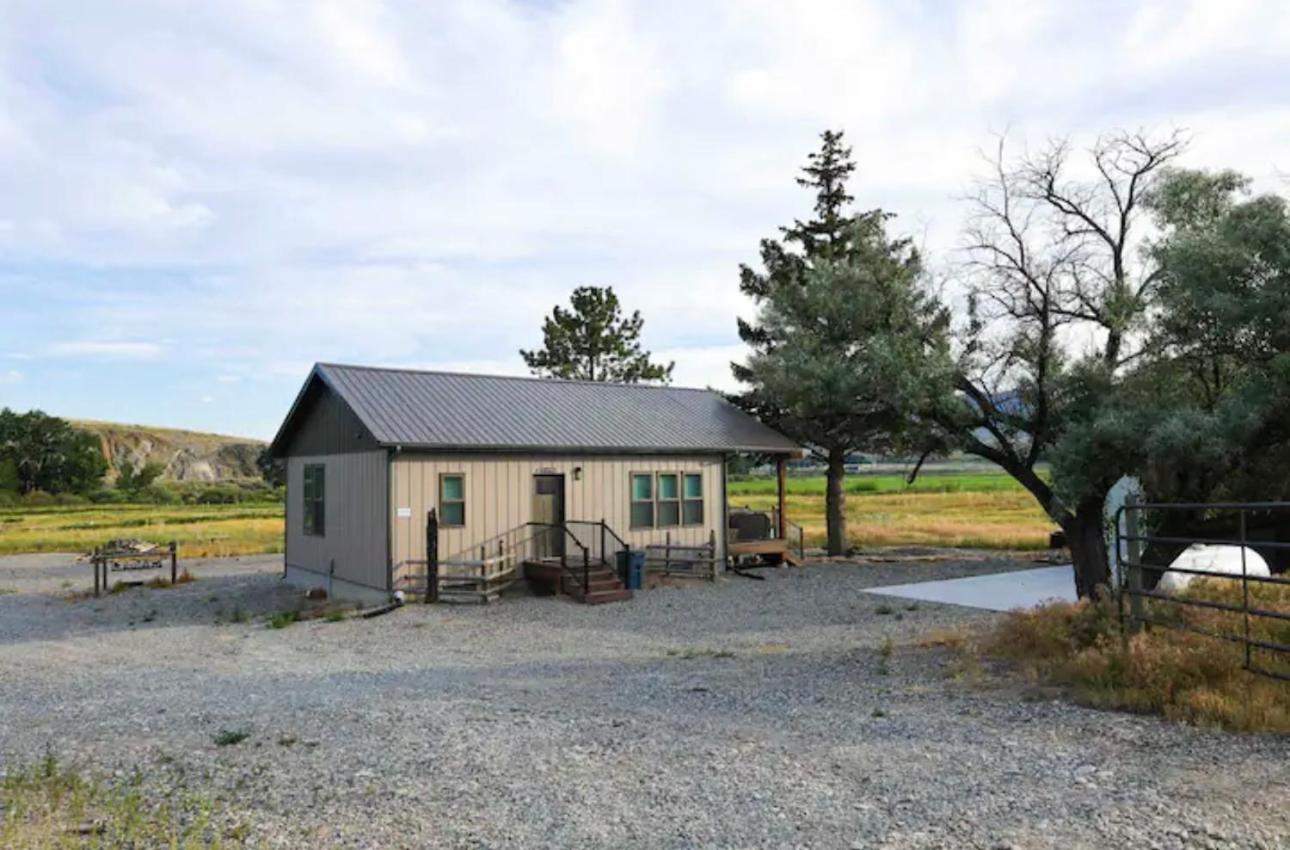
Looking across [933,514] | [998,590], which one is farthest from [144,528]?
[998,590]

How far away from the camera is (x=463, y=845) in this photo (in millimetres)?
4887

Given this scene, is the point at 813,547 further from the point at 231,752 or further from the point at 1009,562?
the point at 231,752

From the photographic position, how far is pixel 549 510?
18.3m

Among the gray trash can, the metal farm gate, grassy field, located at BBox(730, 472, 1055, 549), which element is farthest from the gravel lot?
grassy field, located at BBox(730, 472, 1055, 549)

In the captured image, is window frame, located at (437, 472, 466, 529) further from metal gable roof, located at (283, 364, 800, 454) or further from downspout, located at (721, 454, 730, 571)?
downspout, located at (721, 454, 730, 571)

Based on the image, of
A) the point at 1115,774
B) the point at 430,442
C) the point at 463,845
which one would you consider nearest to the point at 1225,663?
the point at 1115,774

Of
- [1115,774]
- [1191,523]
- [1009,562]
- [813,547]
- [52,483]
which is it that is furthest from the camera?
[52,483]

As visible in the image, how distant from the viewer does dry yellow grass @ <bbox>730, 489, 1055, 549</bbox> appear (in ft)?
95.8

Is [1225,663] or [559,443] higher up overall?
[559,443]

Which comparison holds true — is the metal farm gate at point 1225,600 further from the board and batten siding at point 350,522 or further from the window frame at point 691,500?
the board and batten siding at point 350,522

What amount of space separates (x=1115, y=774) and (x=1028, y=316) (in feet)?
32.8

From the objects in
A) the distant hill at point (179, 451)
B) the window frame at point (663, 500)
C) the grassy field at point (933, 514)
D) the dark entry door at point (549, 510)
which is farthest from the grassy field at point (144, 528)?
the distant hill at point (179, 451)

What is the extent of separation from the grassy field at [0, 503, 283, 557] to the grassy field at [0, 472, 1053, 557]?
0.04 meters

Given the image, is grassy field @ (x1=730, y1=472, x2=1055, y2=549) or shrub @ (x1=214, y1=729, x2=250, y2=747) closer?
shrub @ (x1=214, y1=729, x2=250, y2=747)
